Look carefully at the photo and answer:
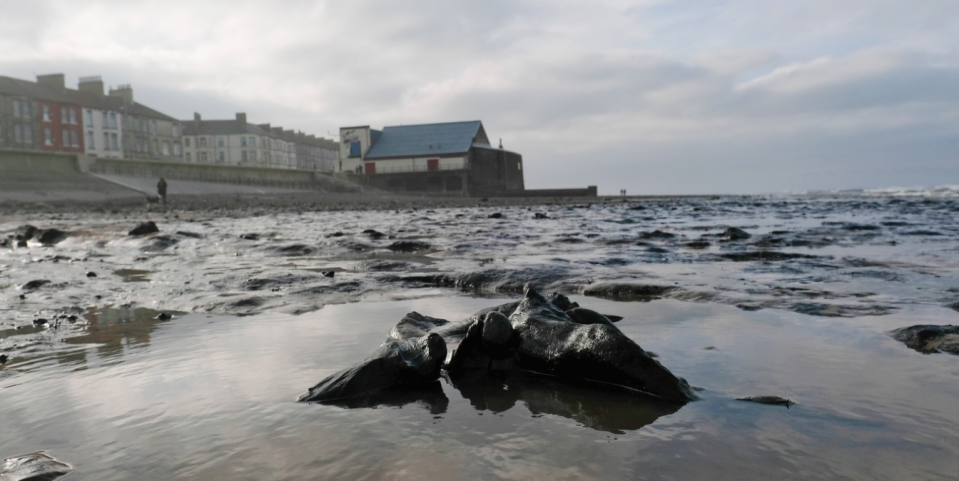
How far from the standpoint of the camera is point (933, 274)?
17.5 feet

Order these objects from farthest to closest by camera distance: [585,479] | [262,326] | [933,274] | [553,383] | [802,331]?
1. [933,274]
2. [262,326]
3. [802,331]
4. [553,383]
5. [585,479]

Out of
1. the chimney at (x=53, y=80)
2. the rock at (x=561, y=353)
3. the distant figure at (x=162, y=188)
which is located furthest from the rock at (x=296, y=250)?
the chimney at (x=53, y=80)

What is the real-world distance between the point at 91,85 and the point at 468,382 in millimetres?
83864

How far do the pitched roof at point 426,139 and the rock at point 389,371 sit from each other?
218 ft

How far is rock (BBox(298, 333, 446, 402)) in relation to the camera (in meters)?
2.23

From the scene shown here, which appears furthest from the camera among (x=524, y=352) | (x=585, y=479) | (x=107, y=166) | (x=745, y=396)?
(x=107, y=166)

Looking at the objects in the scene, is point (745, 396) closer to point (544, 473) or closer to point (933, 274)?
point (544, 473)

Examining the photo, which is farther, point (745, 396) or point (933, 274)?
point (933, 274)

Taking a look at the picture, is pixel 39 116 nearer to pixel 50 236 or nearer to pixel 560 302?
pixel 50 236

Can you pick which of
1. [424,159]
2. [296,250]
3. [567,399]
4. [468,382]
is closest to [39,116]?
[424,159]

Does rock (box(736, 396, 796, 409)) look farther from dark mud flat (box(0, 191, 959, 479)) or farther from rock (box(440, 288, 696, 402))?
rock (box(440, 288, 696, 402))

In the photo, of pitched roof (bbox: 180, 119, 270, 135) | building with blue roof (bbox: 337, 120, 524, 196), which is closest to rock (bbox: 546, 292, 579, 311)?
building with blue roof (bbox: 337, 120, 524, 196)

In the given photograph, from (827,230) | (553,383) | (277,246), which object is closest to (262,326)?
(553,383)

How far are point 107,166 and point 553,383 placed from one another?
38.1 m
